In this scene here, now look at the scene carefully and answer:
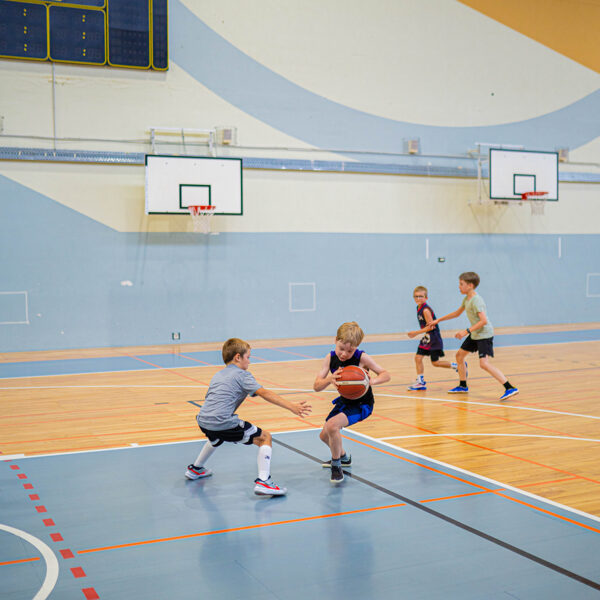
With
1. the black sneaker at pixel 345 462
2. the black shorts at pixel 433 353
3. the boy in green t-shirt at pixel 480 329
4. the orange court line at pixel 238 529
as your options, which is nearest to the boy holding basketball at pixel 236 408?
the orange court line at pixel 238 529

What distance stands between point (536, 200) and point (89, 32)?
33.5 ft

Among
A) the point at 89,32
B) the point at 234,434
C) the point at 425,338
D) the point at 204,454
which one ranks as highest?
the point at 89,32

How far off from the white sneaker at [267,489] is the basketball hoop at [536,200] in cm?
1309

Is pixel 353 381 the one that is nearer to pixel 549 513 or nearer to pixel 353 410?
pixel 353 410

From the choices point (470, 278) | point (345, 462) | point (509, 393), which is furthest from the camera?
point (470, 278)

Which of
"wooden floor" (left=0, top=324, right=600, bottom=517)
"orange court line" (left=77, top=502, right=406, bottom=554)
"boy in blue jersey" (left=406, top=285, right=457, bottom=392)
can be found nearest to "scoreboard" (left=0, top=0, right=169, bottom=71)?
"wooden floor" (left=0, top=324, right=600, bottom=517)

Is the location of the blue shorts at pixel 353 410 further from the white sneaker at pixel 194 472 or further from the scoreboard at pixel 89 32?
the scoreboard at pixel 89 32

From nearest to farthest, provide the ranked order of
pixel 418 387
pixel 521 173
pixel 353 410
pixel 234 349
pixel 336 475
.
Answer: pixel 234 349
pixel 336 475
pixel 353 410
pixel 418 387
pixel 521 173

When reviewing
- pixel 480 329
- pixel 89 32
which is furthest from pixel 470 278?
pixel 89 32

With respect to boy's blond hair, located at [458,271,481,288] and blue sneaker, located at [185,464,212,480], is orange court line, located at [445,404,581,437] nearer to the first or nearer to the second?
boy's blond hair, located at [458,271,481,288]

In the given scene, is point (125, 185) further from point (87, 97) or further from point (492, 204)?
point (492, 204)

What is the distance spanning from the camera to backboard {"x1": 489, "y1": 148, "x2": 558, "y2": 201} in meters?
16.1

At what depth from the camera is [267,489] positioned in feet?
15.7

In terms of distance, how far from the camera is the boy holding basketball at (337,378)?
5102mm
